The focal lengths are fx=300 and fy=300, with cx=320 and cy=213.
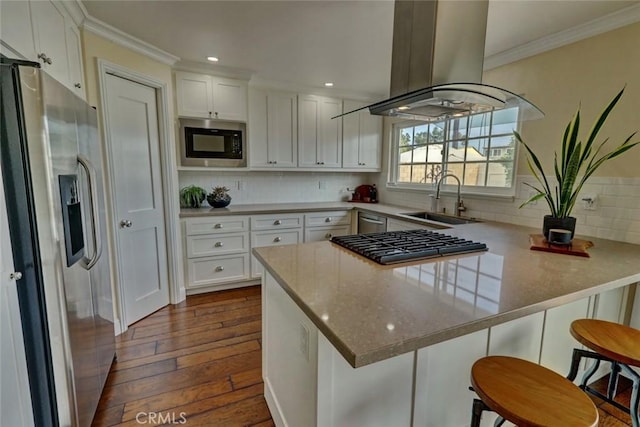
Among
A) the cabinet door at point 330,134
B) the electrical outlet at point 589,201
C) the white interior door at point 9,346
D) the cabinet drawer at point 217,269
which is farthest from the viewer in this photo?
the cabinet door at point 330,134

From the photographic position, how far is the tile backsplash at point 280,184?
3553 mm

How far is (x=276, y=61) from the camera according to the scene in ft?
9.23

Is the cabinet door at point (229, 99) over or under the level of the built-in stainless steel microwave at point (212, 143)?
over

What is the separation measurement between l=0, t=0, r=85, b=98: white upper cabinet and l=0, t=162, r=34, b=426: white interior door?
0.72m

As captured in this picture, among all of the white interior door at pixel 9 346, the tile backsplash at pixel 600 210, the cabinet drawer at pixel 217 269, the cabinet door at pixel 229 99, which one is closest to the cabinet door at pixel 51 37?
the white interior door at pixel 9 346

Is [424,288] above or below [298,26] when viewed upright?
below

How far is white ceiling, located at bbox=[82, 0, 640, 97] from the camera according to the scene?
1842 millimetres

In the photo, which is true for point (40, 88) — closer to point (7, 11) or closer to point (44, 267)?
point (7, 11)

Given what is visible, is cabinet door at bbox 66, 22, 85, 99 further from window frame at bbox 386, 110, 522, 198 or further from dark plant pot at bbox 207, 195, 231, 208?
window frame at bbox 386, 110, 522, 198

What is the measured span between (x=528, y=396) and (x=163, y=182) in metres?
2.94

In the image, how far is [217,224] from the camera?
313 centimetres

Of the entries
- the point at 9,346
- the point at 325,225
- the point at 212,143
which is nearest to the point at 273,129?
the point at 212,143

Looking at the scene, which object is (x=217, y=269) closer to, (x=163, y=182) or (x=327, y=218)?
(x=163, y=182)

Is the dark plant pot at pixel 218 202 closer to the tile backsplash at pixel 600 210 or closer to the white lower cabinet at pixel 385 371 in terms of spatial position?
the white lower cabinet at pixel 385 371
